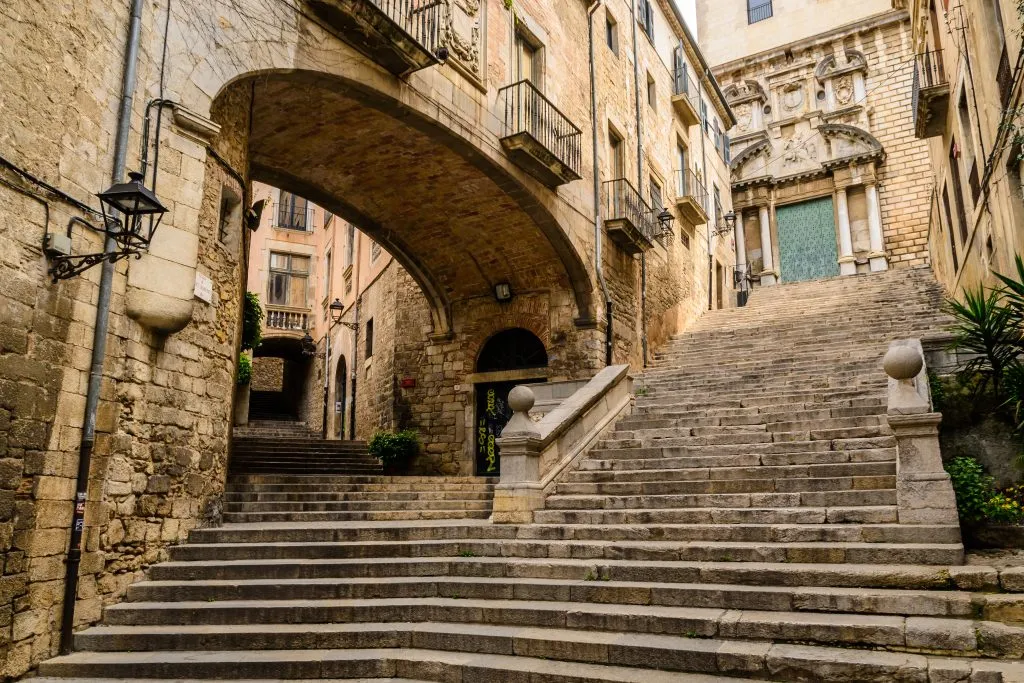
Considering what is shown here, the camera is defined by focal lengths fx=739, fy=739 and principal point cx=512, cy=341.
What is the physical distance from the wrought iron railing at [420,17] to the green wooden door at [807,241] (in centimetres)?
1893

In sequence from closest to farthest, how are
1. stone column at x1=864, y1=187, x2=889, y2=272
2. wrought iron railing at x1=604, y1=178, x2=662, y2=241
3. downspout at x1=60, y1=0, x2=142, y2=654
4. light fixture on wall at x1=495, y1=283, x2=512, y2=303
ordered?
downspout at x1=60, y1=0, x2=142, y2=654
light fixture on wall at x1=495, y1=283, x2=512, y2=303
wrought iron railing at x1=604, y1=178, x2=662, y2=241
stone column at x1=864, y1=187, x2=889, y2=272

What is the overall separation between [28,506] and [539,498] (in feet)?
14.3

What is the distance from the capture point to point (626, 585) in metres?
5.48

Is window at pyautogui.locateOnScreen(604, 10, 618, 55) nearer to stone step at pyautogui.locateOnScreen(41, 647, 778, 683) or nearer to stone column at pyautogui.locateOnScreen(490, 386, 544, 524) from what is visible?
stone column at pyautogui.locateOnScreen(490, 386, 544, 524)

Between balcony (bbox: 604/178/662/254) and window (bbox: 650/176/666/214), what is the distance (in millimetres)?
885

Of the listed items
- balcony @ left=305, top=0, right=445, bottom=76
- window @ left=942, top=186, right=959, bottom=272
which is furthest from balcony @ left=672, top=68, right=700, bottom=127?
balcony @ left=305, top=0, right=445, bottom=76

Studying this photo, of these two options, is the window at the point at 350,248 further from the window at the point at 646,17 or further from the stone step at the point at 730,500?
the stone step at the point at 730,500

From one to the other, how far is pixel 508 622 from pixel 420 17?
7.80m

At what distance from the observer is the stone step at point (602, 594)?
4602mm

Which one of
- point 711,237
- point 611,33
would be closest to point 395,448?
point 611,33

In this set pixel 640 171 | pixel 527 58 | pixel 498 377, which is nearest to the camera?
pixel 527 58

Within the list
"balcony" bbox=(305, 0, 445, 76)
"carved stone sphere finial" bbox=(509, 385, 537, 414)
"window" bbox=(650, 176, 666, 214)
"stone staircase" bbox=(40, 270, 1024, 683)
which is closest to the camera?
"stone staircase" bbox=(40, 270, 1024, 683)

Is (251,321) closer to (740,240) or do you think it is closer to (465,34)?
(465,34)

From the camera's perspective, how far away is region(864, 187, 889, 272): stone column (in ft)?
77.6
